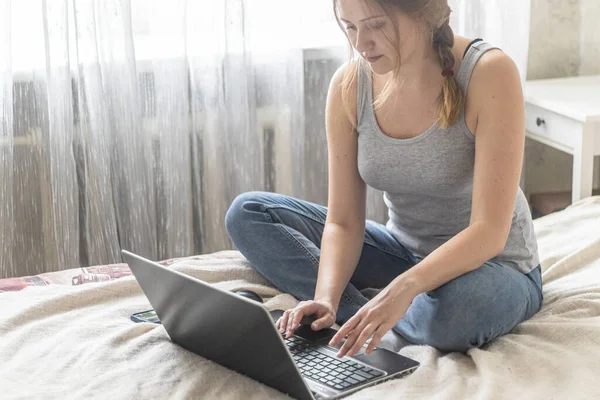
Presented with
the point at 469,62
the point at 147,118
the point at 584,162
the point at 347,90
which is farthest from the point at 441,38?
the point at 147,118

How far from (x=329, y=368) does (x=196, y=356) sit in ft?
0.69

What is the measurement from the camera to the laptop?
114 centimetres

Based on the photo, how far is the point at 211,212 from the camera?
231 cm

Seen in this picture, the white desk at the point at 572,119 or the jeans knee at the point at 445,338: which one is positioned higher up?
the white desk at the point at 572,119

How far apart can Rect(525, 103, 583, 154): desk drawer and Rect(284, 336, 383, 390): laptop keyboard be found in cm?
106

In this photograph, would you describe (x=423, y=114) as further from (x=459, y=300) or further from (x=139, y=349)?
(x=139, y=349)

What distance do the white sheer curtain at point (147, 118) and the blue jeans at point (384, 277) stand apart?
530 millimetres

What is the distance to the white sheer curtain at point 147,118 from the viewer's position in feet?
6.81

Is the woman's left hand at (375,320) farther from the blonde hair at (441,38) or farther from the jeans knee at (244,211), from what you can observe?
the jeans knee at (244,211)

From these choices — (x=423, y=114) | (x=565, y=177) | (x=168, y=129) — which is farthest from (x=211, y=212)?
(x=565, y=177)

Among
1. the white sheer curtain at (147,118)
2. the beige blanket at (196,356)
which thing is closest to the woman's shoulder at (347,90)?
the beige blanket at (196,356)

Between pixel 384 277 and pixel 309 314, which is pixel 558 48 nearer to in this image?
pixel 384 277

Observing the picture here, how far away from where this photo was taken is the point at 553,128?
2.24m

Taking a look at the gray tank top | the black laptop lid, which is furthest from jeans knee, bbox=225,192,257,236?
the black laptop lid
